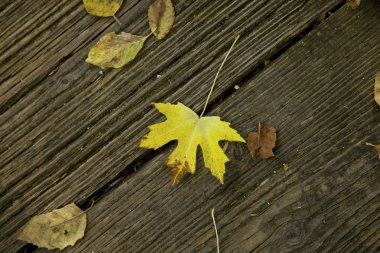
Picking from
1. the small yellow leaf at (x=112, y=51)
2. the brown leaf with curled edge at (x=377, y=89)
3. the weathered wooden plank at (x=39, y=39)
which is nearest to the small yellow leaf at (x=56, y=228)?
the weathered wooden plank at (x=39, y=39)

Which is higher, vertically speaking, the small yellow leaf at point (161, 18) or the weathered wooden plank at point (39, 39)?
the weathered wooden plank at point (39, 39)

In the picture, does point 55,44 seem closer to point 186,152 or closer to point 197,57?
point 197,57

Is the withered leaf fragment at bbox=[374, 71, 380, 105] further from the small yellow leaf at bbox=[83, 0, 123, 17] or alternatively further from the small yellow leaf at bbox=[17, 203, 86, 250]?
the small yellow leaf at bbox=[17, 203, 86, 250]

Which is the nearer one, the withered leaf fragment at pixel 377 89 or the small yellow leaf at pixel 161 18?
the withered leaf fragment at pixel 377 89

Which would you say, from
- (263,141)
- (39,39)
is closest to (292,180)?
(263,141)

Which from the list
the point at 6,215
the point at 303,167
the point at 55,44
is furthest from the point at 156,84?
the point at 6,215

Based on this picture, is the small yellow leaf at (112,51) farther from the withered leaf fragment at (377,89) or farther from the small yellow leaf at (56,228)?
the withered leaf fragment at (377,89)
